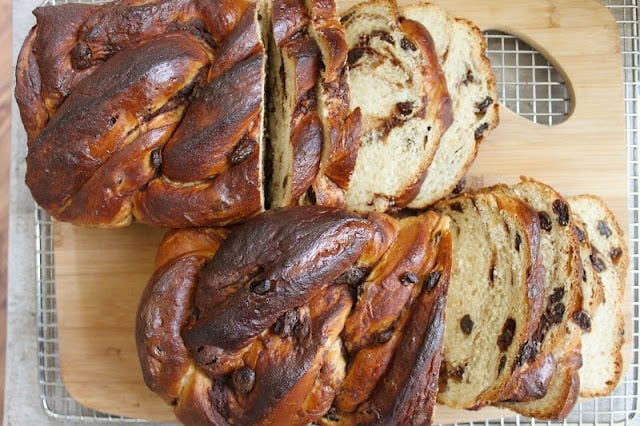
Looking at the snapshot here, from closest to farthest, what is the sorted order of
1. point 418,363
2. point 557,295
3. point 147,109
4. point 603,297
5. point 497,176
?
1. point 418,363
2. point 147,109
3. point 557,295
4. point 603,297
5. point 497,176

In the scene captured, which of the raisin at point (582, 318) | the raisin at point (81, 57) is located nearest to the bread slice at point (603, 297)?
the raisin at point (582, 318)

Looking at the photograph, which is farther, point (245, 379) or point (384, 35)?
point (384, 35)

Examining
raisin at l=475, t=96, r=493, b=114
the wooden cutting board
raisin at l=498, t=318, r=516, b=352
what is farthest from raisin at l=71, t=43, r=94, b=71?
raisin at l=498, t=318, r=516, b=352

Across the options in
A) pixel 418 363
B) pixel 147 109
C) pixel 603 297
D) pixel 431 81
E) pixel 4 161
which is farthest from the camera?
pixel 4 161

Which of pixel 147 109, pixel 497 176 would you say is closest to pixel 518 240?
pixel 497 176

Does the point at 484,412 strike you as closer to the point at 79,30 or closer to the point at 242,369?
the point at 242,369

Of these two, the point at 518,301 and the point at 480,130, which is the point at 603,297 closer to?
the point at 518,301

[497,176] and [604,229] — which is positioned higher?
[497,176]
